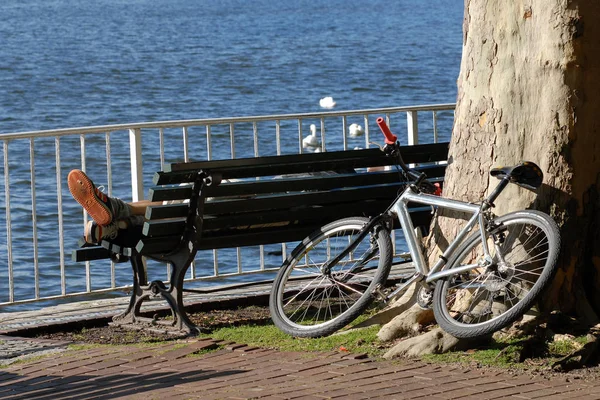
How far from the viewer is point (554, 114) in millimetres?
6297

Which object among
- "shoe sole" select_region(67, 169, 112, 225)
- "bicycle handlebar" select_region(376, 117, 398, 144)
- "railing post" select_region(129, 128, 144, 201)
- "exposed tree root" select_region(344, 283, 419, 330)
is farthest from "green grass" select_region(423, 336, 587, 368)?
"railing post" select_region(129, 128, 144, 201)

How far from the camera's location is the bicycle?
5984mm

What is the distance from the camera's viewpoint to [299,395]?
538cm

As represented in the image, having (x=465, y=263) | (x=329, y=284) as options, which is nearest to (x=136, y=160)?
(x=329, y=284)

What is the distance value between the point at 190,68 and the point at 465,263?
1791 inches

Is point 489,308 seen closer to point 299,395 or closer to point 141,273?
point 299,395

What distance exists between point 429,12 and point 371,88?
2314 inches

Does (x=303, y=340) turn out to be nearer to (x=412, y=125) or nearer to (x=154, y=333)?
(x=154, y=333)

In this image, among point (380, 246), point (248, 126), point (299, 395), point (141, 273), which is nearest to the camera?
point (299, 395)

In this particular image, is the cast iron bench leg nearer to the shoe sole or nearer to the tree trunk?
the shoe sole

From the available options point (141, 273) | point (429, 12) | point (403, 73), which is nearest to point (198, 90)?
point (403, 73)

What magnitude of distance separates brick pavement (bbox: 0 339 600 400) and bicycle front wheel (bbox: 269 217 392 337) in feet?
1.17

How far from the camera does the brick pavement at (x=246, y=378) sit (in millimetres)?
5375

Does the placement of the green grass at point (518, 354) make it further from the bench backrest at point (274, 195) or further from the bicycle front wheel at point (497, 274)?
the bench backrest at point (274, 195)
